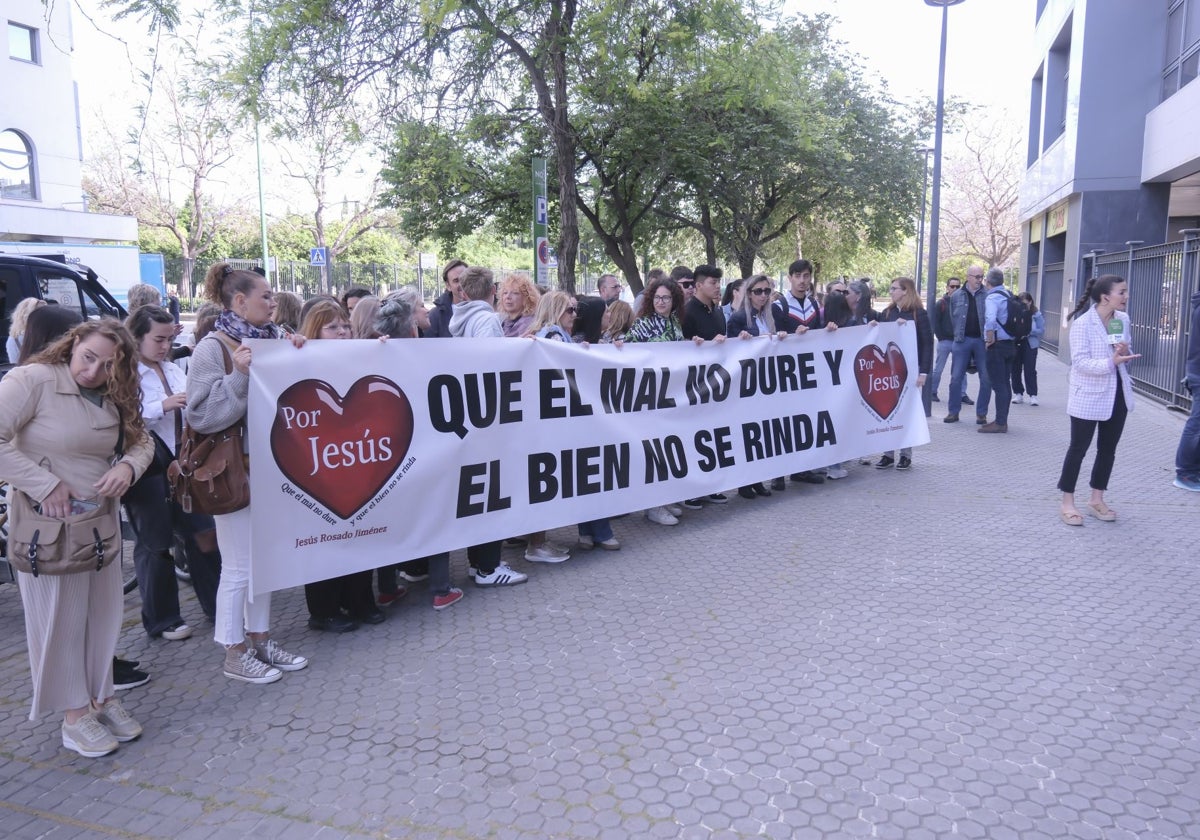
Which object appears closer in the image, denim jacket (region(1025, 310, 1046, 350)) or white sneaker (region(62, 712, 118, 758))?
white sneaker (region(62, 712, 118, 758))

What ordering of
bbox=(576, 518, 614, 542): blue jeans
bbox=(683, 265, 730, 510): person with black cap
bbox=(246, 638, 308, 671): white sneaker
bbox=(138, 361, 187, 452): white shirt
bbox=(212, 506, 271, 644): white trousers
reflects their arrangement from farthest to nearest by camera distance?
1. bbox=(683, 265, 730, 510): person with black cap
2. bbox=(576, 518, 614, 542): blue jeans
3. bbox=(138, 361, 187, 452): white shirt
4. bbox=(246, 638, 308, 671): white sneaker
5. bbox=(212, 506, 271, 644): white trousers

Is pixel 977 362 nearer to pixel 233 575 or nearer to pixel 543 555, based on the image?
pixel 543 555

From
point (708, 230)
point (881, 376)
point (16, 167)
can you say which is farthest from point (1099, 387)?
point (16, 167)

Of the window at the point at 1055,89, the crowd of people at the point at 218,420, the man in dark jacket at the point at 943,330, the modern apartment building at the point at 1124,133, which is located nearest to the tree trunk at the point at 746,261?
the modern apartment building at the point at 1124,133

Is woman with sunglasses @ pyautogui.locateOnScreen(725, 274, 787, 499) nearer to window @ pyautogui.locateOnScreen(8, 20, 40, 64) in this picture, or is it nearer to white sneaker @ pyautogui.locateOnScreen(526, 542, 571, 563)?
white sneaker @ pyautogui.locateOnScreen(526, 542, 571, 563)

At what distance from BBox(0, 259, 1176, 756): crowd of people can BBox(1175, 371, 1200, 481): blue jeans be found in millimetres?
1588

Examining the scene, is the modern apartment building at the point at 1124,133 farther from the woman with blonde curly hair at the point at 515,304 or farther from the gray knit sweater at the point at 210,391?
the gray knit sweater at the point at 210,391

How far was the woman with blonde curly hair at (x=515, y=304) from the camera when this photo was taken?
245 inches

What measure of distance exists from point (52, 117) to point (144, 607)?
29.6 metres

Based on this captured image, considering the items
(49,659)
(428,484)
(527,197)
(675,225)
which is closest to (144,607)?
(49,659)

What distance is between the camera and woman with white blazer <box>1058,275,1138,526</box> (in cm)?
639

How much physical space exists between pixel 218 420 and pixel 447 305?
11.0ft

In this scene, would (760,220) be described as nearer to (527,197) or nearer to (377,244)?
(527,197)

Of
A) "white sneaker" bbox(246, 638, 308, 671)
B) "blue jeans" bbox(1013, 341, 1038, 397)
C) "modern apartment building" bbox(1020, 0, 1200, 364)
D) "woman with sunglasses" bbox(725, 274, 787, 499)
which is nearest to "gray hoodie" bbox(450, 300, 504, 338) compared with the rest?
"white sneaker" bbox(246, 638, 308, 671)
